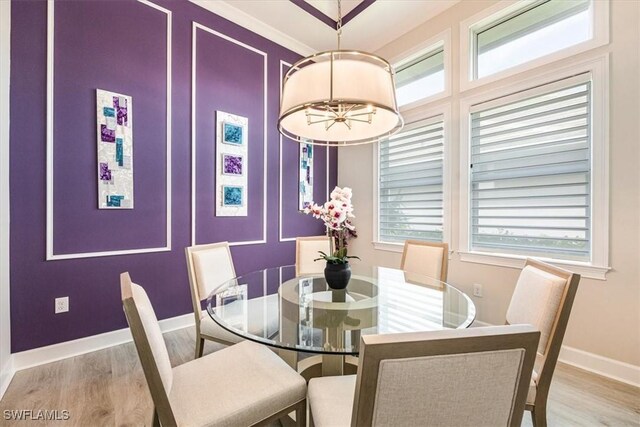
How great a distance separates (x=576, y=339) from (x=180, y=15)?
4.38 metres

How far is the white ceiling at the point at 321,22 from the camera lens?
293 cm

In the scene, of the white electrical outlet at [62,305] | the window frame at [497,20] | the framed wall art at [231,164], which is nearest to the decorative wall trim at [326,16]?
the window frame at [497,20]

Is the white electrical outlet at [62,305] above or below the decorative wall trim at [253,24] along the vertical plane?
below

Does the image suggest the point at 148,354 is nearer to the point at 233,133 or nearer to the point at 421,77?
the point at 233,133

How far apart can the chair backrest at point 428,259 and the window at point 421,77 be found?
1763mm

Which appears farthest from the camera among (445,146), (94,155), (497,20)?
(445,146)

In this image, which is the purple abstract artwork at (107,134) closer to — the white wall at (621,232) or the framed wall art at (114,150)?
the framed wall art at (114,150)

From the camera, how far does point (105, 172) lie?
2.32 metres

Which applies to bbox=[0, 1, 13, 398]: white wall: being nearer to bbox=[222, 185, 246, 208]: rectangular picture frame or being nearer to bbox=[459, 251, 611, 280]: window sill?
bbox=[222, 185, 246, 208]: rectangular picture frame

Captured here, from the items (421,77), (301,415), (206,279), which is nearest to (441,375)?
(301,415)

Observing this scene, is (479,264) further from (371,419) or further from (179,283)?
(179,283)

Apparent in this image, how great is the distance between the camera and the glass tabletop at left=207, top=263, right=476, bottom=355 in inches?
48.2

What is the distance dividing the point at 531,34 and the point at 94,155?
12.5 ft

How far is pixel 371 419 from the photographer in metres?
0.66
